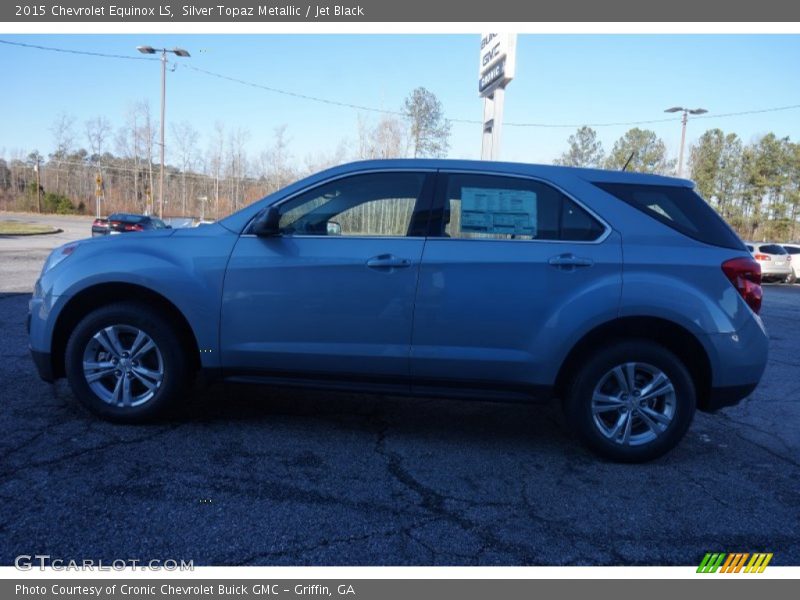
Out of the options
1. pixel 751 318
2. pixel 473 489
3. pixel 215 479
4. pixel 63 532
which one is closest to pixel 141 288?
pixel 215 479

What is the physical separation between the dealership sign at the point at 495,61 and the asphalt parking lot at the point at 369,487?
10576mm

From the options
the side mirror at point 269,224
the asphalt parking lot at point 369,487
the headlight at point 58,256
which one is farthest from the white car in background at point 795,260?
the headlight at point 58,256

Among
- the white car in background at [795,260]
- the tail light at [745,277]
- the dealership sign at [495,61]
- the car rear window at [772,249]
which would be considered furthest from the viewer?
the white car in background at [795,260]

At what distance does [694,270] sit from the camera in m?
3.74

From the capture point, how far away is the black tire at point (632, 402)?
378cm

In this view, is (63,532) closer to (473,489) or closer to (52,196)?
(473,489)

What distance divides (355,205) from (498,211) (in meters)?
0.95

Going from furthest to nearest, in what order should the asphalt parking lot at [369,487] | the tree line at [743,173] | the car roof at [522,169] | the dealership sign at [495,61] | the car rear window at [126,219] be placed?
the tree line at [743,173], the car rear window at [126,219], the dealership sign at [495,61], the car roof at [522,169], the asphalt parking lot at [369,487]

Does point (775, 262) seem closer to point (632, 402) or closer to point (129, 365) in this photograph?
point (632, 402)

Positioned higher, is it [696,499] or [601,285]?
[601,285]

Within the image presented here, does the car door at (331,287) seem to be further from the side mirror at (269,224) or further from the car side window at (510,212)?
the car side window at (510,212)

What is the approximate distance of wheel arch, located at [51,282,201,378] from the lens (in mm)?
4059

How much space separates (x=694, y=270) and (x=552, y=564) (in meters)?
2.08

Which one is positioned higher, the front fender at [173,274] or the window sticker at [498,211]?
the window sticker at [498,211]
